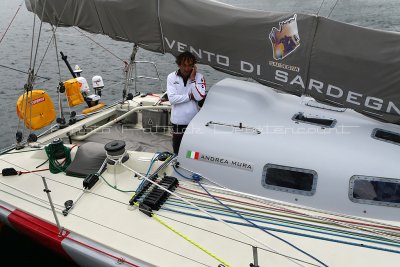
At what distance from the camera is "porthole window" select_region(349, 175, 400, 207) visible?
387 cm

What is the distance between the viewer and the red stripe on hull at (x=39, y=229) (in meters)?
4.12

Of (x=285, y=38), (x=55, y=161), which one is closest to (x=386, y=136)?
(x=285, y=38)

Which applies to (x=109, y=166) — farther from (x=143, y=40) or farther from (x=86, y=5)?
(x=86, y=5)

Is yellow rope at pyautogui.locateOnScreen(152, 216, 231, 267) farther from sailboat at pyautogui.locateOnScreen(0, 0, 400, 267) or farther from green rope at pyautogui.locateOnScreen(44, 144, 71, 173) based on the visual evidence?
green rope at pyautogui.locateOnScreen(44, 144, 71, 173)

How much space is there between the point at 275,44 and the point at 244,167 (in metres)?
1.53

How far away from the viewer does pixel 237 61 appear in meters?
4.49

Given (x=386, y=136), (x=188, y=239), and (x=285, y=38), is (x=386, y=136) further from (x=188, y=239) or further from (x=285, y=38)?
(x=188, y=239)

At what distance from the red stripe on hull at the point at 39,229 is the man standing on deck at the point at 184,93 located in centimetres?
206

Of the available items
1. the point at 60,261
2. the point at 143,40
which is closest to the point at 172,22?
the point at 143,40

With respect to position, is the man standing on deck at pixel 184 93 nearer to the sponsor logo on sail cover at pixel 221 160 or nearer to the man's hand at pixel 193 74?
the man's hand at pixel 193 74

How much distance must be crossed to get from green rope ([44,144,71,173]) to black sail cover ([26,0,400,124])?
1.84 meters

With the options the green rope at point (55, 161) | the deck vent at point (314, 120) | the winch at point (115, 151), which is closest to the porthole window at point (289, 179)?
the deck vent at point (314, 120)

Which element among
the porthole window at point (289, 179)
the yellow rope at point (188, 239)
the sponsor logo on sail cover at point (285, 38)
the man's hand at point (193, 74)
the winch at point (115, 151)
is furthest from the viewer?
the man's hand at point (193, 74)

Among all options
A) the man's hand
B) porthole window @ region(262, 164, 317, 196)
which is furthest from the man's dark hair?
porthole window @ region(262, 164, 317, 196)
